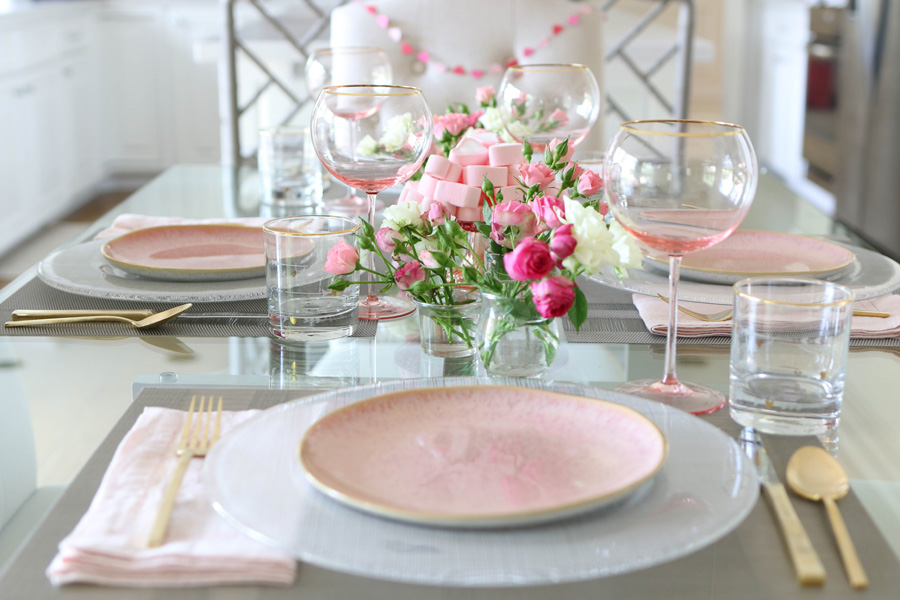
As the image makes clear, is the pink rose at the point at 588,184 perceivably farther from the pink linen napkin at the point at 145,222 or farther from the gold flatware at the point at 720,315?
the pink linen napkin at the point at 145,222

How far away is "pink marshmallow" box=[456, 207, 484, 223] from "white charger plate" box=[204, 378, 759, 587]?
0.28 m

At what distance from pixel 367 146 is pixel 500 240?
0.27m

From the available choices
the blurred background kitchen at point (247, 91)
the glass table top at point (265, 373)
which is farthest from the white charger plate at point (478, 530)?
the blurred background kitchen at point (247, 91)

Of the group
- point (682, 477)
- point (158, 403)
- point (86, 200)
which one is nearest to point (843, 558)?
point (682, 477)

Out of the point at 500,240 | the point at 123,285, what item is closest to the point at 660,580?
the point at 500,240

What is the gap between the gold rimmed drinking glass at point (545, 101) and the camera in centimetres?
117

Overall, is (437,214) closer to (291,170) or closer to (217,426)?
(217,426)

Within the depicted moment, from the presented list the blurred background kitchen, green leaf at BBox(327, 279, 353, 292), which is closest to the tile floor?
the blurred background kitchen

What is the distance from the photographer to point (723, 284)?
3.20ft

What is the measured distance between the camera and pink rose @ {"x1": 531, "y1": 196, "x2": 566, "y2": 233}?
70 centimetres

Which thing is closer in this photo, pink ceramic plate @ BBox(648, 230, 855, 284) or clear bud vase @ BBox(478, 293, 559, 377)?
clear bud vase @ BBox(478, 293, 559, 377)

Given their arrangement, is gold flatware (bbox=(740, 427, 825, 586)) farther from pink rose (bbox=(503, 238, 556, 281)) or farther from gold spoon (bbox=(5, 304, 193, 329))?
gold spoon (bbox=(5, 304, 193, 329))

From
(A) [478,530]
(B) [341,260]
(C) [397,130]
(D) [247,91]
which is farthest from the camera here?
(D) [247,91]

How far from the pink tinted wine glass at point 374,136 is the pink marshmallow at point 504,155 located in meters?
0.12
